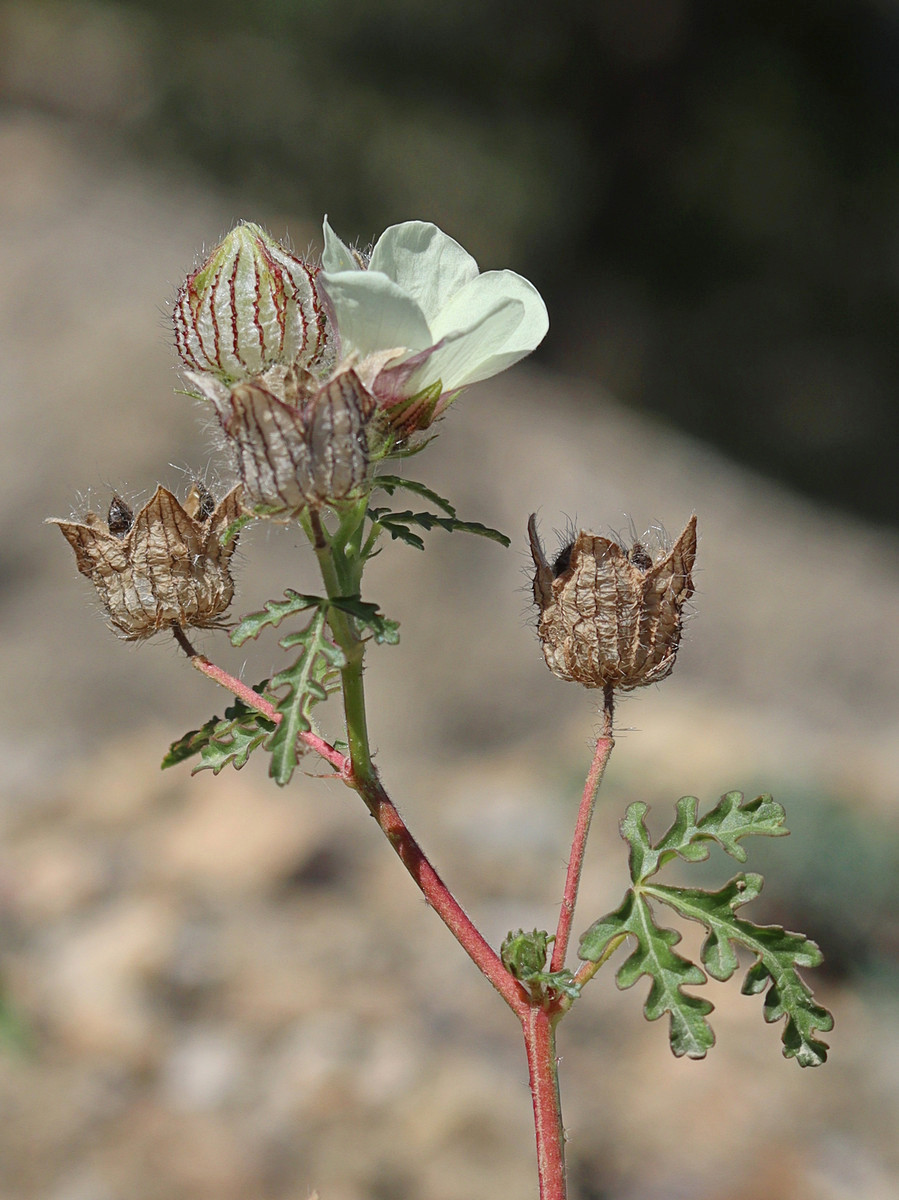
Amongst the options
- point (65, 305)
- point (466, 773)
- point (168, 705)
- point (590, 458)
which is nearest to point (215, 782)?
point (168, 705)

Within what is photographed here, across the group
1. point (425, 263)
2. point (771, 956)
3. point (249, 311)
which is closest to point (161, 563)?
point (249, 311)

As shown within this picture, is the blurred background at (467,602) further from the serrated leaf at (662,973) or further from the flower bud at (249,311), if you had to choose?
the serrated leaf at (662,973)

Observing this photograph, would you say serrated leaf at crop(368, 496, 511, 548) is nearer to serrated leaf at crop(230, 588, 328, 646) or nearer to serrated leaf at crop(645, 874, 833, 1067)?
serrated leaf at crop(230, 588, 328, 646)

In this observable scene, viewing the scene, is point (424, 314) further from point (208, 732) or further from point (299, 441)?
point (208, 732)

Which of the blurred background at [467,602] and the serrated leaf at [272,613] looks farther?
the blurred background at [467,602]

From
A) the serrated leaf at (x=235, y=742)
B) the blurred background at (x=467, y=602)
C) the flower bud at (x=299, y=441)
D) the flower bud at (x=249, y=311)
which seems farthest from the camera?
the blurred background at (x=467, y=602)

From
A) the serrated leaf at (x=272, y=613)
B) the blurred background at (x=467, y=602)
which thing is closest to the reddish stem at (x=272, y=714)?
the serrated leaf at (x=272, y=613)
